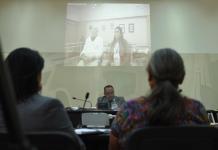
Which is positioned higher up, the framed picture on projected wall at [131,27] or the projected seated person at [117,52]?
the framed picture on projected wall at [131,27]

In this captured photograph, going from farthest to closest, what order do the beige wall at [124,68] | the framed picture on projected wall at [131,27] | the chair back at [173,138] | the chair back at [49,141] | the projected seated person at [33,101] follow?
Answer: the beige wall at [124,68] < the framed picture on projected wall at [131,27] < the projected seated person at [33,101] < the chair back at [173,138] < the chair back at [49,141]

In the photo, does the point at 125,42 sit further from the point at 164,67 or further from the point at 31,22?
the point at 164,67

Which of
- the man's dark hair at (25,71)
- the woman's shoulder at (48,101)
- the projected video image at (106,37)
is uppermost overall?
the projected video image at (106,37)

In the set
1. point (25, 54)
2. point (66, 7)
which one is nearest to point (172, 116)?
point (25, 54)

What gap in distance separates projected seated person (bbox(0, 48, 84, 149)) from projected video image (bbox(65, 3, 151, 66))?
5.69 m

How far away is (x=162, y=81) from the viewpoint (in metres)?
1.55

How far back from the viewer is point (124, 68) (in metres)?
7.36

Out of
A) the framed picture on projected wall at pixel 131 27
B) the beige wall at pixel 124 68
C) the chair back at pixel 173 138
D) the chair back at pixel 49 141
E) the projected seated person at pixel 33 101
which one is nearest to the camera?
the chair back at pixel 49 141

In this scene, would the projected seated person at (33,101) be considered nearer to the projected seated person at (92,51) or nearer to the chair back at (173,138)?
the chair back at (173,138)

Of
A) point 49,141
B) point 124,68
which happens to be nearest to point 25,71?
point 49,141

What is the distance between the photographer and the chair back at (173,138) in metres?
1.27

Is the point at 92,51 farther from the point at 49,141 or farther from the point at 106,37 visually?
the point at 49,141

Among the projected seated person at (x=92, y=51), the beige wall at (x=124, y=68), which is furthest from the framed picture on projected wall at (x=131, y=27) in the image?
the projected seated person at (x=92, y=51)

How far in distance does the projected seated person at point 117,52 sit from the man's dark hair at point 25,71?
18.7 feet
